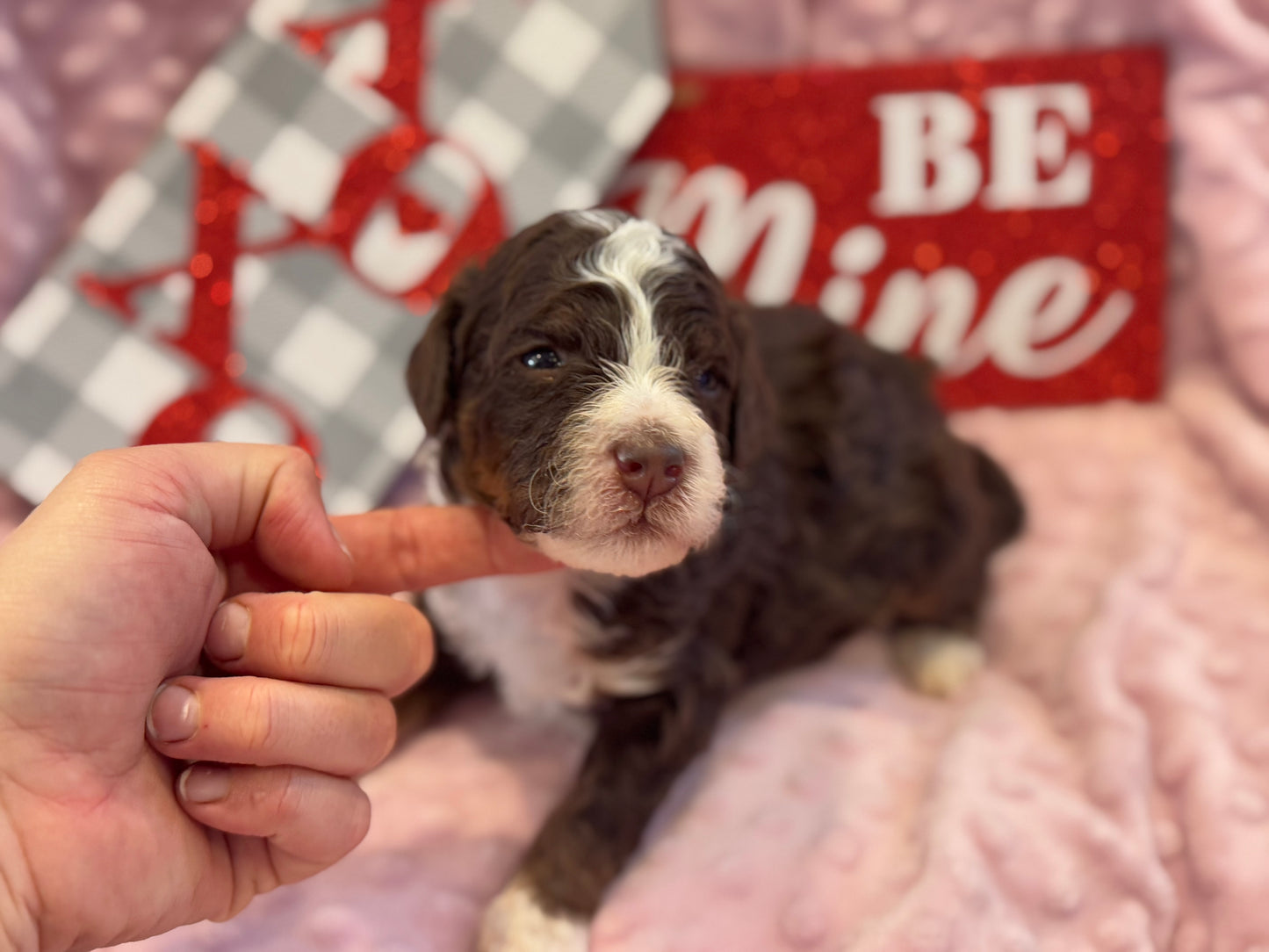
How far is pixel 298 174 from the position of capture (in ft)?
8.75

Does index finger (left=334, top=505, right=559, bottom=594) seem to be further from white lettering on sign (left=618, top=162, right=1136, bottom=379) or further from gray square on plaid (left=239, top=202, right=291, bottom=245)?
white lettering on sign (left=618, top=162, right=1136, bottom=379)

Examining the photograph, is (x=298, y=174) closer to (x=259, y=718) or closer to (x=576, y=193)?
(x=576, y=193)

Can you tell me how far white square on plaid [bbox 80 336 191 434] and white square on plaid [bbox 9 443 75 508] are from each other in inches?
6.5

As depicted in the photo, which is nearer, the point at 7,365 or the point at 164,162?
the point at 7,365

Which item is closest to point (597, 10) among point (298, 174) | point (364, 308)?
point (298, 174)

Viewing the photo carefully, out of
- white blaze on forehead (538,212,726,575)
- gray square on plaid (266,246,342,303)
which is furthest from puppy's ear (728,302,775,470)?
gray square on plaid (266,246,342,303)

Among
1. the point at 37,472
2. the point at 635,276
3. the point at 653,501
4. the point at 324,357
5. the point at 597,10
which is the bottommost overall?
the point at 37,472

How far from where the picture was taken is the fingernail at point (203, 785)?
1370 millimetres

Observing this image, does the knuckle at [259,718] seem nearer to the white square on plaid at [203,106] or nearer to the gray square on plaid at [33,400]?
the gray square on plaid at [33,400]

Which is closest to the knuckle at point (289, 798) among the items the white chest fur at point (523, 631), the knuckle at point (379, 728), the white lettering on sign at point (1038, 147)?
the knuckle at point (379, 728)

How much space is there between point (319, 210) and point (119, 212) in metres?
0.51

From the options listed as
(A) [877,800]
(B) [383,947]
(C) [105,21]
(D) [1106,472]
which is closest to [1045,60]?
(D) [1106,472]

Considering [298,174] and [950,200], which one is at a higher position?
[950,200]

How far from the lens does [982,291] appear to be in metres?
2.97
